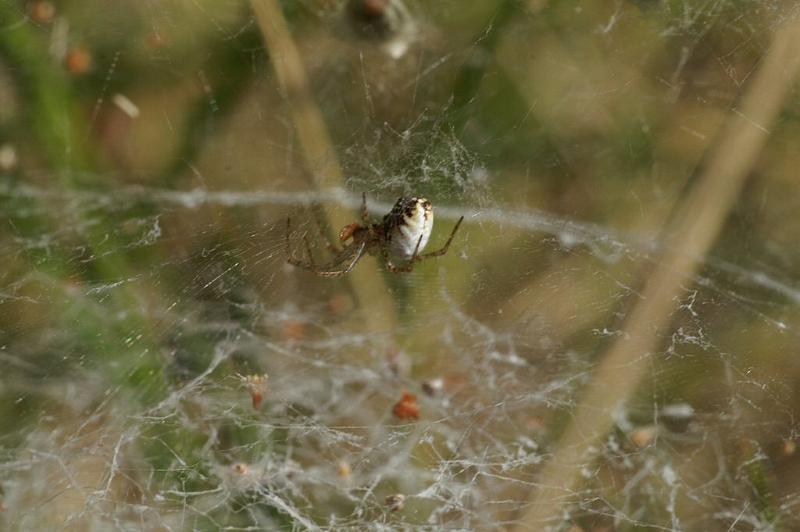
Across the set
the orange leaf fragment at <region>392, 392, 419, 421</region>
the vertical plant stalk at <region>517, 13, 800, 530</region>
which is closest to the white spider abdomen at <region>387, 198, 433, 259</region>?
the orange leaf fragment at <region>392, 392, 419, 421</region>

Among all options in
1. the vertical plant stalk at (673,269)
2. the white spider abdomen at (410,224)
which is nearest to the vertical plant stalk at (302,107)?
the white spider abdomen at (410,224)

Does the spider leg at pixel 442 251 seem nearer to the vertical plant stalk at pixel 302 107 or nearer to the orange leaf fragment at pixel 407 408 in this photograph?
the vertical plant stalk at pixel 302 107

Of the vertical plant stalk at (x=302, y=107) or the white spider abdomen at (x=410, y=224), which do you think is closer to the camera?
the white spider abdomen at (x=410, y=224)

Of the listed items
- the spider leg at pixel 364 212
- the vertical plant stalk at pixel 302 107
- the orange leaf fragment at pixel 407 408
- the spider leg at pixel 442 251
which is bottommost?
the orange leaf fragment at pixel 407 408

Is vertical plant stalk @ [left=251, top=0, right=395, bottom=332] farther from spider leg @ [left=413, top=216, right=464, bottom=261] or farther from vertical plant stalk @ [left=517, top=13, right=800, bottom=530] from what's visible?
vertical plant stalk @ [left=517, top=13, right=800, bottom=530]

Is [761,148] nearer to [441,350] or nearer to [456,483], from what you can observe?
[441,350]

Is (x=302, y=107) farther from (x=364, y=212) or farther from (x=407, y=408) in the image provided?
(x=407, y=408)

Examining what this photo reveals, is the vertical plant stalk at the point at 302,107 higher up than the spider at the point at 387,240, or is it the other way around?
the vertical plant stalk at the point at 302,107

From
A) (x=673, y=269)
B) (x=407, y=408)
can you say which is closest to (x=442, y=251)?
(x=407, y=408)
